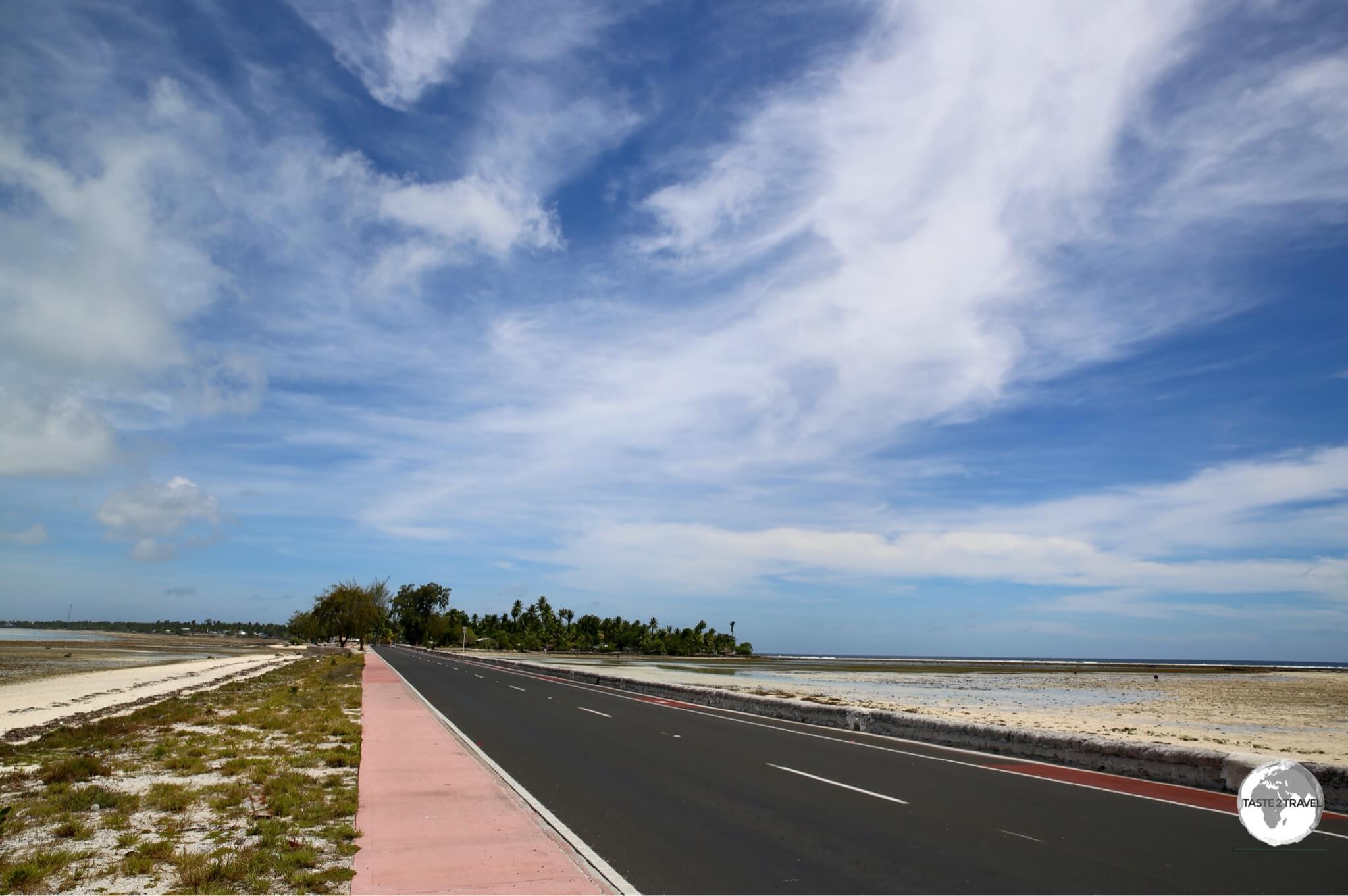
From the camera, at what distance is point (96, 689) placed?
35.2 metres

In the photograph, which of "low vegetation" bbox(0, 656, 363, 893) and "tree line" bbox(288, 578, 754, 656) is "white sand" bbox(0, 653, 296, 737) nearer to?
"low vegetation" bbox(0, 656, 363, 893)

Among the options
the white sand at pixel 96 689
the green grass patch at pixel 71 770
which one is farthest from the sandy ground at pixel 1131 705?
the white sand at pixel 96 689

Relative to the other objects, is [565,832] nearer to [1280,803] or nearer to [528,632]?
[1280,803]

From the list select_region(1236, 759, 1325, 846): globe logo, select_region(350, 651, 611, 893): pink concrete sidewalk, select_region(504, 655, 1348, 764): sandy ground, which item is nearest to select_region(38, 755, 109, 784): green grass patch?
select_region(350, 651, 611, 893): pink concrete sidewalk

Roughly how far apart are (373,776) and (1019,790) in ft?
31.7

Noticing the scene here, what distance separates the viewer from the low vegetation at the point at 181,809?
710cm

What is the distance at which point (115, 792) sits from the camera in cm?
1046

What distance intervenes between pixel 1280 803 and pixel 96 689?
4217cm

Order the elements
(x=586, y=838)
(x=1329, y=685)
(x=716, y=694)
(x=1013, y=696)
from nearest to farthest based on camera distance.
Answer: (x=586, y=838), (x=716, y=694), (x=1013, y=696), (x=1329, y=685)

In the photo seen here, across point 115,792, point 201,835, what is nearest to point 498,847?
point 201,835

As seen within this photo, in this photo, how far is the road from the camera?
287 inches

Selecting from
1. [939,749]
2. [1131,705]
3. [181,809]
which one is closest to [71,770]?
[181,809]

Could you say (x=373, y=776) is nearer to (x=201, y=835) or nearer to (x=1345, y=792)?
(x=201, y=835)

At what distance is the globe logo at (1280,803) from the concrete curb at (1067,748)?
170 mm
